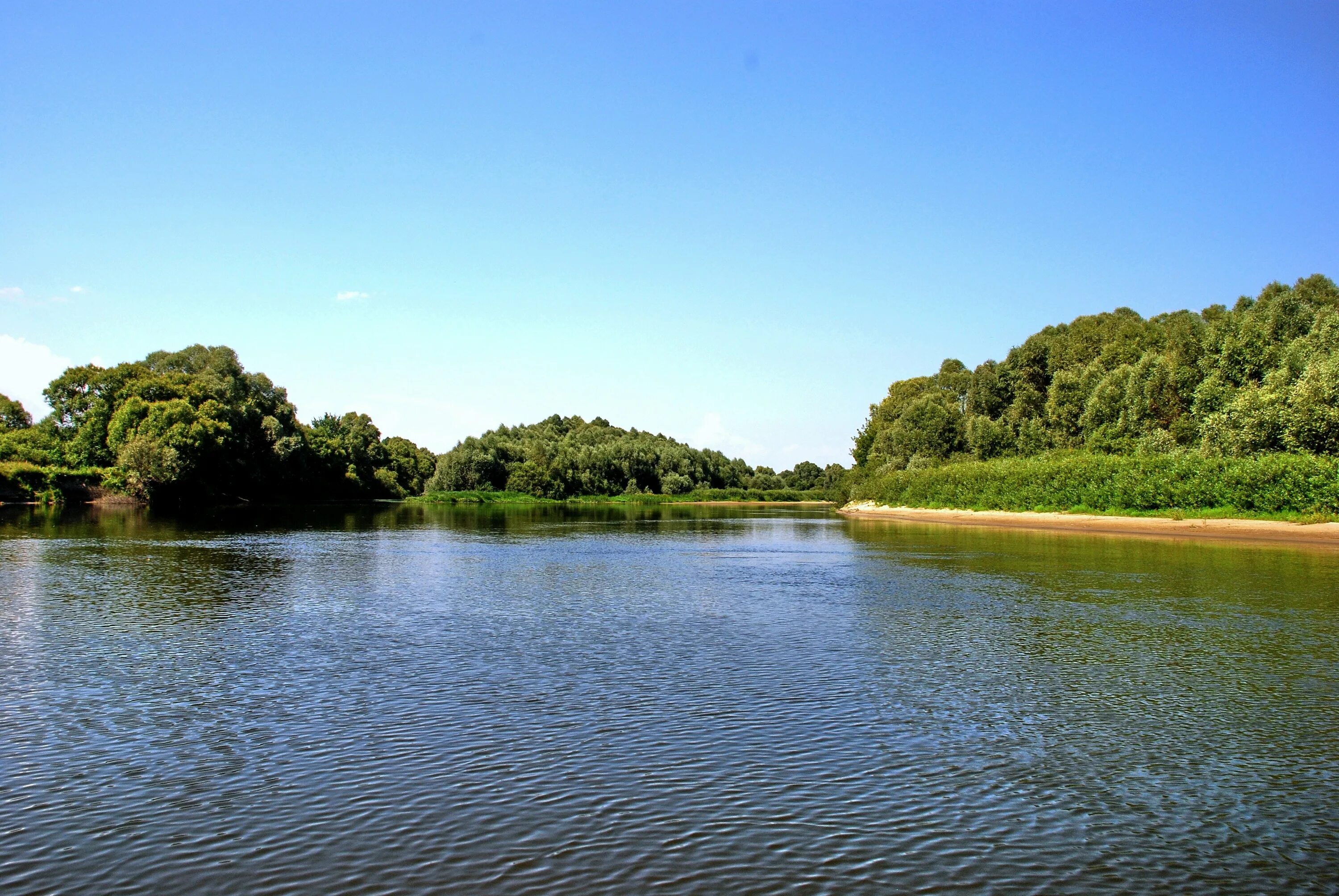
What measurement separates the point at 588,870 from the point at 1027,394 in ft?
341

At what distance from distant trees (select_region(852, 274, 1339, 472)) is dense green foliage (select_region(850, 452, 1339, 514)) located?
3227mm

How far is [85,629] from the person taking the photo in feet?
58.2

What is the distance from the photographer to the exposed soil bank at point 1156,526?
141 feet

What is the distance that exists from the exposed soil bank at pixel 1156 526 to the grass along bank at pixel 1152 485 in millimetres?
936

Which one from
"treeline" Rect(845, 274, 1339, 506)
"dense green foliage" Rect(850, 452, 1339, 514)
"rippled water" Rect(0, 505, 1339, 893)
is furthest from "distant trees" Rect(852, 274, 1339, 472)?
"rippled water" Rect(0, 505, 1339, 893)

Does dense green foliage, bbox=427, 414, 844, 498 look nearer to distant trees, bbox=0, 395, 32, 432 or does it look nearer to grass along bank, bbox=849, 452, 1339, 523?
distant trees, bbox=0, 395, 32, 432

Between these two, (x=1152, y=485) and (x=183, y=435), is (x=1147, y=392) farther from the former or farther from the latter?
(x=183, y=435)

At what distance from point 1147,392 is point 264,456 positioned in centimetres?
9332

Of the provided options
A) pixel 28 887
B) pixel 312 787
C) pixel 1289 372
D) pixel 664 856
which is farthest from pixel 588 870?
pixel 1289 372

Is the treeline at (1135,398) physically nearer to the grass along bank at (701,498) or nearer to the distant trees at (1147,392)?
the distant trees at (1147,392)

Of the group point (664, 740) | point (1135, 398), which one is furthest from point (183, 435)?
point (664, 740)

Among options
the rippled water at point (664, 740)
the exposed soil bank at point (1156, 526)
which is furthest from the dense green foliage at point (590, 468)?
the rippled water at point (664, 740)

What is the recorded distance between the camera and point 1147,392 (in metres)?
76.2

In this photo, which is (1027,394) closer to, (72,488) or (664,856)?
(72,488)
